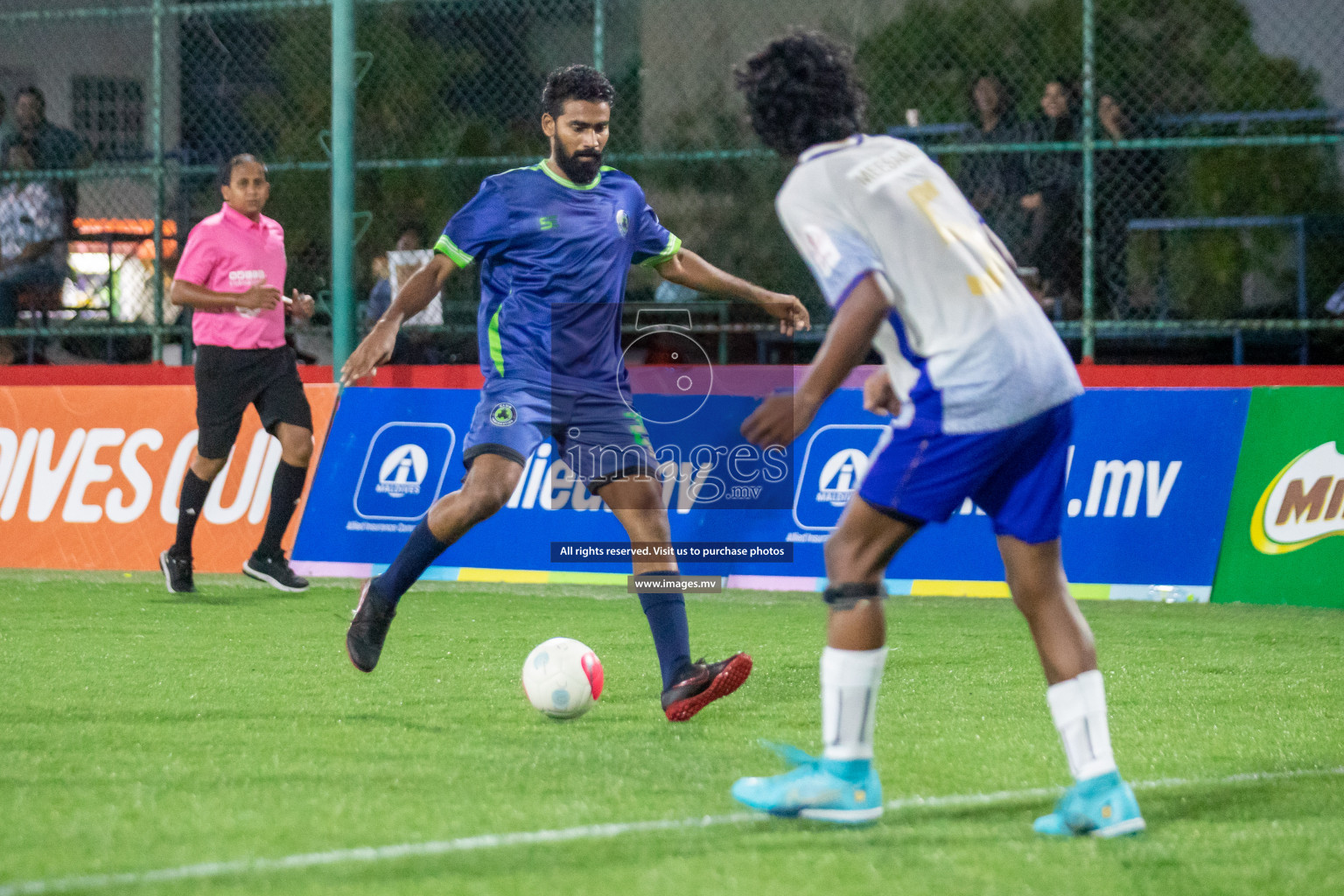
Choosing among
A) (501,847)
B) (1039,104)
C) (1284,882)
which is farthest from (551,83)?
(1039,104)

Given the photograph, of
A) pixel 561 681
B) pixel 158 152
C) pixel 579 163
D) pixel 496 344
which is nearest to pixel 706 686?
pixel 561 681

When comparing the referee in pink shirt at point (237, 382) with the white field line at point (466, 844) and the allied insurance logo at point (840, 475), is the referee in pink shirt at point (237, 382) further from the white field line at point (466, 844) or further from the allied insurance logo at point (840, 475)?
the white field line at point (466, 844)

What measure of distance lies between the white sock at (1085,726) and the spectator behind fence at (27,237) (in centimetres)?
1039

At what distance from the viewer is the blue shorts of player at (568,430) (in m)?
5.57

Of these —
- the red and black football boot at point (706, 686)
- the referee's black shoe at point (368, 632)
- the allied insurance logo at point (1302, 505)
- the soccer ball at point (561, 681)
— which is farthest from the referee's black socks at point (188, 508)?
the allied insurance logo at point (1302, 505)

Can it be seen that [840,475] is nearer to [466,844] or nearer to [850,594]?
[850,594]

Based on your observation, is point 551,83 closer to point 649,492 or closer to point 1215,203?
point 649,492

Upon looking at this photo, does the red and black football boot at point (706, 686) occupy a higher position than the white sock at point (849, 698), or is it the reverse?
the white sock at point (849, 698)

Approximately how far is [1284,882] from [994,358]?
128 cm

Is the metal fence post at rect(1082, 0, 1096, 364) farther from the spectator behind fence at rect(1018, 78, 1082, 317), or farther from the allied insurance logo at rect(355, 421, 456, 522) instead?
the allied insurance logo at rect(355, 421, 456, 522)

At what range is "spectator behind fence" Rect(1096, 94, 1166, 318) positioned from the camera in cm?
1042

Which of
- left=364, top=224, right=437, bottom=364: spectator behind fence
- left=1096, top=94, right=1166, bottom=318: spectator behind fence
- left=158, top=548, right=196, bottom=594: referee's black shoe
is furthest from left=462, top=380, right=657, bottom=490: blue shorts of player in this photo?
left=364, top=224, right=437, bottom=364: spectator behind fence

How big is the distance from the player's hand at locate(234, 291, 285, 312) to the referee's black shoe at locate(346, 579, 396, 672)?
11.2 feet

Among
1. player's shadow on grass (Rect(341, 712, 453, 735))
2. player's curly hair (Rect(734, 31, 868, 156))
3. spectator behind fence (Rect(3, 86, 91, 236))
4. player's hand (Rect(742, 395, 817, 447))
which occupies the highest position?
player's curly hair (Rect(734, 31, 868, 156))
